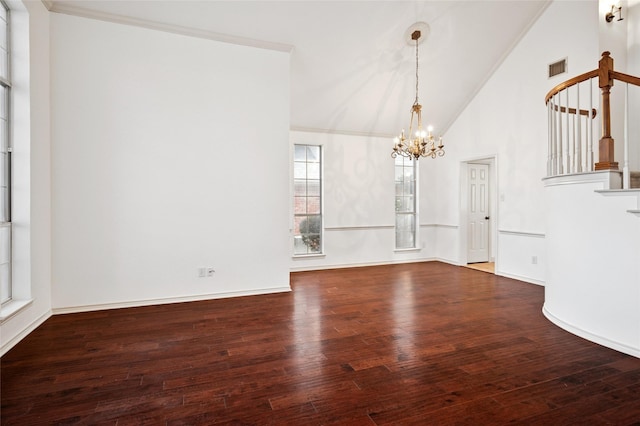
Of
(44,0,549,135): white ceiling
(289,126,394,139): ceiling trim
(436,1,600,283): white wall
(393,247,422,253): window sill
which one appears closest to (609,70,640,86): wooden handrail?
(436,1,600,283): white wall

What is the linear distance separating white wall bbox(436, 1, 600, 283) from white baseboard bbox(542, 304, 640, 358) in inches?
79.2

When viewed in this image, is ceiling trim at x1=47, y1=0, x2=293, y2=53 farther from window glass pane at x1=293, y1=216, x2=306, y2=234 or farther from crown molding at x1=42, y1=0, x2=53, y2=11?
window glass pane at x1=293, y1=216, x2=306, y2=234

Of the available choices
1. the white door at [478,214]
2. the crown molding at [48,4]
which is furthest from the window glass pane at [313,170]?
the crown molding at [48,4]

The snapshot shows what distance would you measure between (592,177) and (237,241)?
3.89m

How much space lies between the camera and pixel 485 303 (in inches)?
168

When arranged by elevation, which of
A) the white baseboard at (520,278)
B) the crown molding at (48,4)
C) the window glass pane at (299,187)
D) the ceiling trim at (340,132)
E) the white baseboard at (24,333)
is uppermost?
the crown molding at (48,4)

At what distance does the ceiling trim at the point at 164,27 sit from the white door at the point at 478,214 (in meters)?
4.48

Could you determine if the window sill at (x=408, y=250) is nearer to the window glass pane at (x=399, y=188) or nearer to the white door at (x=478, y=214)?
the white door at (x=478, y=214)

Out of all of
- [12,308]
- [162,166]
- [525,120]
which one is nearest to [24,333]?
[12,308]

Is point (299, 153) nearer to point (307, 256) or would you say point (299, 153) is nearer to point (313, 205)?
point (313, 205)

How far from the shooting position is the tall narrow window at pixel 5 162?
10.3 feet

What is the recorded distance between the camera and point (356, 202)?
678cm

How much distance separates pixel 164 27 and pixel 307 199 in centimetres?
351

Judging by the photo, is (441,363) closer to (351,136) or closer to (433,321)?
(433,321)
